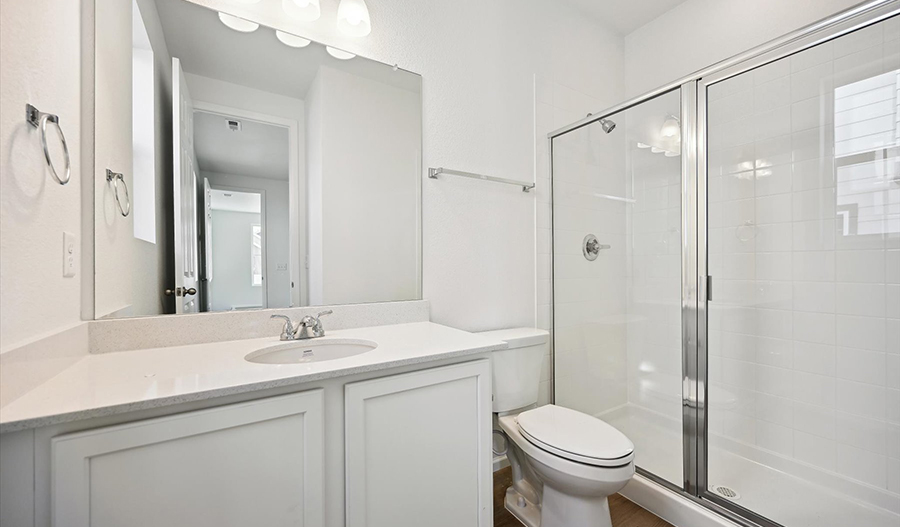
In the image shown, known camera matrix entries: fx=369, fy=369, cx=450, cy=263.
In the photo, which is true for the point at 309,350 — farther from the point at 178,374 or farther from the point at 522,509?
the point at 522,509

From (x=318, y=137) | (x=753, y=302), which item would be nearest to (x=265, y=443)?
(x=318, y=137)

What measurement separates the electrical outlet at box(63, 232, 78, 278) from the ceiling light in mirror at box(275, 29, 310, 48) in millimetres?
955

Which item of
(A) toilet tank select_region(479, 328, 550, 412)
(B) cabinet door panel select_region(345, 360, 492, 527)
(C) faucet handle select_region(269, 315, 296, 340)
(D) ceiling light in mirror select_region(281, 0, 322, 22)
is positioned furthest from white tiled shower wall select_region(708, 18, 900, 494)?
(C) faucet handle select_region(269, 315, 296, 340)

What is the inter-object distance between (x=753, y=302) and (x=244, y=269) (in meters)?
2.30

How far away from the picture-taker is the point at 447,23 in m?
1.79

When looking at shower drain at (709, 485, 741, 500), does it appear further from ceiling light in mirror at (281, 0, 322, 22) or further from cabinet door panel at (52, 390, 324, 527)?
ceiling light in mirror at (281, 0, 322, 22)

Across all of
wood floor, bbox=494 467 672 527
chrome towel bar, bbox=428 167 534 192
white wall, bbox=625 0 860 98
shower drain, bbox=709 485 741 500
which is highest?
white wall, bbox=625 0 860 98

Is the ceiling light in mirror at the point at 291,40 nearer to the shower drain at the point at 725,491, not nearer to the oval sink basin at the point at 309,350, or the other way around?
the oval sink basin at the point at 309,350

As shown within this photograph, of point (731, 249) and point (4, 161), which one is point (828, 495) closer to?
point (731, 249)

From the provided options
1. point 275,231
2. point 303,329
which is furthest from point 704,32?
point 303,329

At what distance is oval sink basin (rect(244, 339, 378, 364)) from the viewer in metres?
1.20

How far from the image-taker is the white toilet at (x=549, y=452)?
4.09ft

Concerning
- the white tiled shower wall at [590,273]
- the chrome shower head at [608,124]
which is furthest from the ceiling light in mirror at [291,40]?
the chrome shower head at [608,124]

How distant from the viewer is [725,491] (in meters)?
1.55
